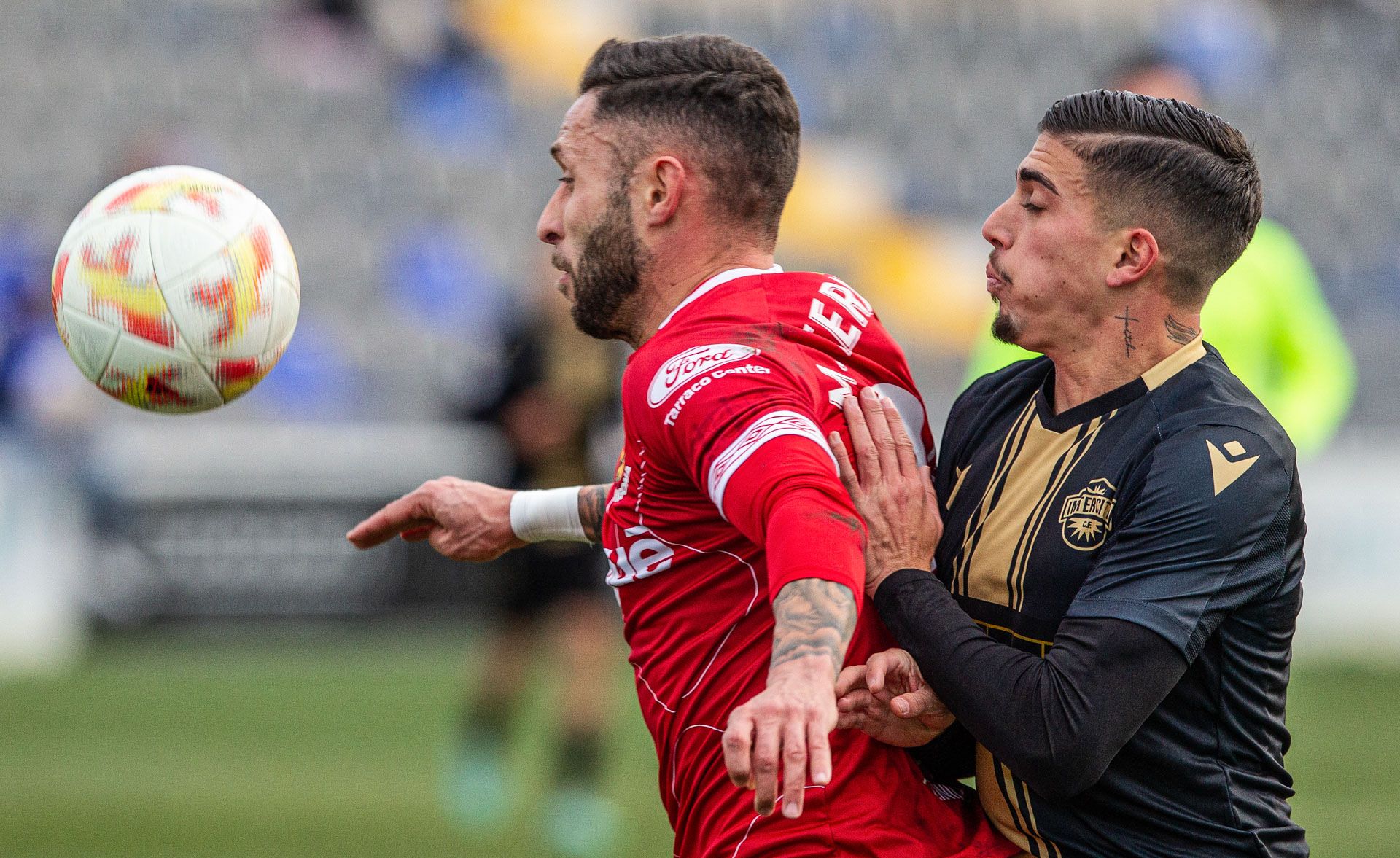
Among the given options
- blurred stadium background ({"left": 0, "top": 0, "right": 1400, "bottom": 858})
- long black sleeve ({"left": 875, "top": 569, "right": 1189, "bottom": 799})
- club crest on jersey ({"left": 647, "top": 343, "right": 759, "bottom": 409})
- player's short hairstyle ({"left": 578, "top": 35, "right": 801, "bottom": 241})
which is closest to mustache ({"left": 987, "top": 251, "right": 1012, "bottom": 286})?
player's short hairstyle ({"left": 578, "top": 35, "right": 801, "bottom": 241})

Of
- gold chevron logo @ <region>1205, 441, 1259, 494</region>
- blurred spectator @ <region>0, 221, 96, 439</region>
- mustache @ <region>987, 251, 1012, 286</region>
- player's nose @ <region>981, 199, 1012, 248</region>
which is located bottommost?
gold chevron logo @ <region>1205, 441, 1259, 494</region>

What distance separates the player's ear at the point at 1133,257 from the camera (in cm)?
285

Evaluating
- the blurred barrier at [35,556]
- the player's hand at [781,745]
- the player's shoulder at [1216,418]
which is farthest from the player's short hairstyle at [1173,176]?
the blurred barrier at [35,556]

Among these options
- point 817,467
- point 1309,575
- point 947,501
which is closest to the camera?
point 817,467

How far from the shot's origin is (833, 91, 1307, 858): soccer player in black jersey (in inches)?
103

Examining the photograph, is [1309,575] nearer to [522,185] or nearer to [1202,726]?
[522,185]

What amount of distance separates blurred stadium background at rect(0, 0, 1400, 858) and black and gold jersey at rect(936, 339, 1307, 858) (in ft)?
15.4

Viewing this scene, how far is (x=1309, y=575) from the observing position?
1208 cm

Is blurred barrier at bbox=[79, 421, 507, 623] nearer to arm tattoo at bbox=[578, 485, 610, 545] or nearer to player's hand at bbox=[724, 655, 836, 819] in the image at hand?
arm tattoo at bbox=[578, 485, 610, 545]

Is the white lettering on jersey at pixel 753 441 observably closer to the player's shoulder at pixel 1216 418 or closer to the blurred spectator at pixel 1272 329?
the player's shoulder at pixel 1216 418

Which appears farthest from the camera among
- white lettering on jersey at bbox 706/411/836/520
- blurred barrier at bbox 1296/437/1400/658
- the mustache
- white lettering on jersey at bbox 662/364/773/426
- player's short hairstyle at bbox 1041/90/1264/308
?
blurred barrier at bbox 1296/437/1400/658

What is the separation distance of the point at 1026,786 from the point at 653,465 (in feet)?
2.82

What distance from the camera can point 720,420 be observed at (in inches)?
100

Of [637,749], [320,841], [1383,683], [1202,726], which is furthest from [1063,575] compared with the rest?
[1383,683]
